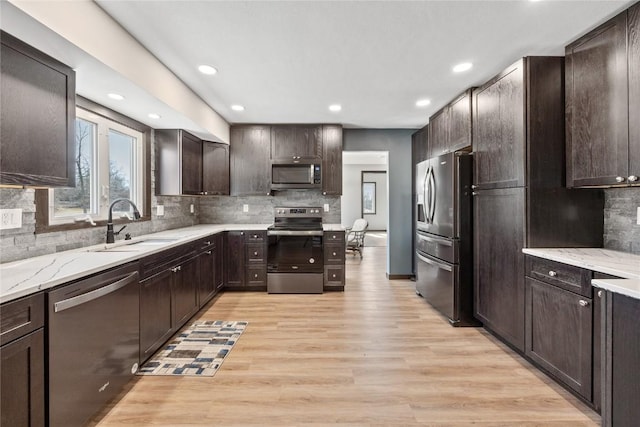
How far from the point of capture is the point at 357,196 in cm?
1056

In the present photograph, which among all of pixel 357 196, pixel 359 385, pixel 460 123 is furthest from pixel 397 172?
pixel 357 196

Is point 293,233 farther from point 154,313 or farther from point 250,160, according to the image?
point 154,313

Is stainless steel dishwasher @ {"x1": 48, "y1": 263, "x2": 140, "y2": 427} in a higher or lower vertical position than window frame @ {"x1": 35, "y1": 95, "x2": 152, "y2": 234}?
lower

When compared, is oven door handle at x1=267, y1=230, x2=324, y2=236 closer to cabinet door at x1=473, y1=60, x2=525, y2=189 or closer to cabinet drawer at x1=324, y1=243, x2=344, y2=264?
cabinet drawer at x1=324, y1=243, x2=344, y2=264

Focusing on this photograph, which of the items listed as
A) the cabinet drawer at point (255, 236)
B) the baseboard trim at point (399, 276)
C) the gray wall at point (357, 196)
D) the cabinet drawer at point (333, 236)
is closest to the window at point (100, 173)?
the cabinet drawer at point (255, 236)

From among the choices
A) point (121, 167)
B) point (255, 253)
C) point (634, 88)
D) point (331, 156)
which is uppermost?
point (331, 156)

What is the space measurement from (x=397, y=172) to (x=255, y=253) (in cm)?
256

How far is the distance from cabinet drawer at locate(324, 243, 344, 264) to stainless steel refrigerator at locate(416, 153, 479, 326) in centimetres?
125

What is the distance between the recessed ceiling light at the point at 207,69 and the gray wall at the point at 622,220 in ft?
11.0

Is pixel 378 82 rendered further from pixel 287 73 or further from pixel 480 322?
pixel 480 322

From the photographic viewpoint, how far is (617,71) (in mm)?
1889

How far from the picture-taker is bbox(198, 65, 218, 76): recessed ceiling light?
103 inches

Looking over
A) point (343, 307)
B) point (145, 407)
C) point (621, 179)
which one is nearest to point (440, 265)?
point (343, 307)

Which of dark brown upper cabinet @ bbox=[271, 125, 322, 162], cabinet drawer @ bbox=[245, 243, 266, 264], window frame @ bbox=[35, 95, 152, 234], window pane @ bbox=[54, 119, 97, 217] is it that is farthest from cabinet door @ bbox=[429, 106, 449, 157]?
window pane @ bbox=[54, 119, 97, 217]
